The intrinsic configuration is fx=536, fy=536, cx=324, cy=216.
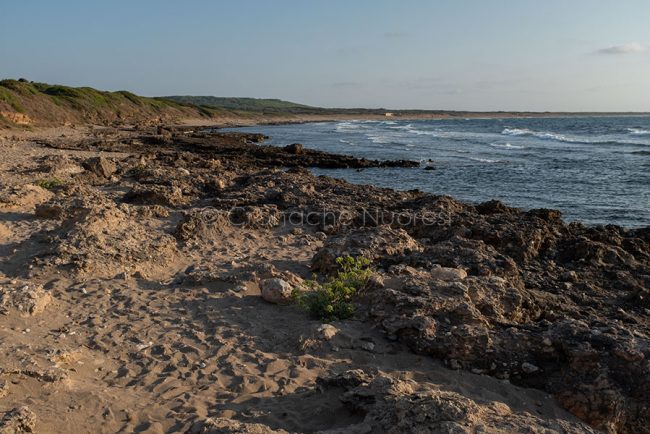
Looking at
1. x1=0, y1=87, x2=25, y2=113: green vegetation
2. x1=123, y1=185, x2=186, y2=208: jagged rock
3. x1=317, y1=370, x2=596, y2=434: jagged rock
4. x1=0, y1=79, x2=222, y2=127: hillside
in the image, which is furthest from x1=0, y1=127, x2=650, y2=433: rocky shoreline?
x1=0, y1=87, x2=25, y2=113: green vegetation

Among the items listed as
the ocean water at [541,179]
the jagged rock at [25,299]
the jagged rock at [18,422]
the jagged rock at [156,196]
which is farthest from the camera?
the ocean water at [541,179]

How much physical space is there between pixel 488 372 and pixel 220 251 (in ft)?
16.6

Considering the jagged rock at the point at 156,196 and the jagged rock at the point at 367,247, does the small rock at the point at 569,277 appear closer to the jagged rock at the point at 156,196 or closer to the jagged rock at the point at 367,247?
the jagged rock at the point at 367,247

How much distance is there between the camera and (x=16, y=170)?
1505 centimetres

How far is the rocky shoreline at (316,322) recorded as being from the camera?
4203mm

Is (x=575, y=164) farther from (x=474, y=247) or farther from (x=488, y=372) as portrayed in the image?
(x=488, y=372)

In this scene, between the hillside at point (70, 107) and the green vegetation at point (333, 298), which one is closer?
the green vegetation at point (333, 298)

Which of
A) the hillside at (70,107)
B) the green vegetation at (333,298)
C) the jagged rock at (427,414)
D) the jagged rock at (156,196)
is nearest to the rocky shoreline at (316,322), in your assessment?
the jagged rock at (427,414)

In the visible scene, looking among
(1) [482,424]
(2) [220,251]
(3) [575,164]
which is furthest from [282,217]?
(3) [575,164]

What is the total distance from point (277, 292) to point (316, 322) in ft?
2.59

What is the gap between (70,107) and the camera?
1783 inches

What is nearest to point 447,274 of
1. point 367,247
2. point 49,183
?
point 367,247

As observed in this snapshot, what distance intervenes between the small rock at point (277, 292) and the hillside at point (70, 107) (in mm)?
32514

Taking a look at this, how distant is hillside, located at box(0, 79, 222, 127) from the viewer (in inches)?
1465
